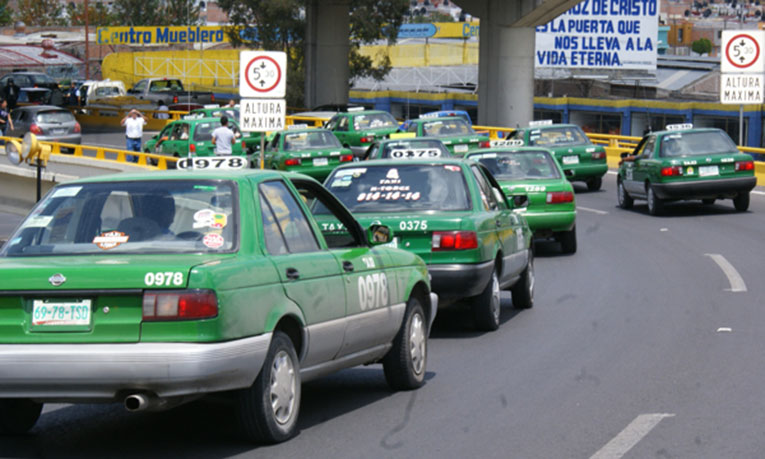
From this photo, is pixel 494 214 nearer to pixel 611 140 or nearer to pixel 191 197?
pixel 191 197

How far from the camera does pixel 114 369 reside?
6707mm

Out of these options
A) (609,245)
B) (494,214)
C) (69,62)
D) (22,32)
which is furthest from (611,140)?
(22,32)

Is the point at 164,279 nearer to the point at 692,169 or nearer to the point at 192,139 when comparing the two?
the point at 692,169

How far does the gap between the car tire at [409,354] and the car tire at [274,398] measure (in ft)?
5.59

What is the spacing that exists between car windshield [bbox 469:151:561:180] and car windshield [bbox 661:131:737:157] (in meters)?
5.60

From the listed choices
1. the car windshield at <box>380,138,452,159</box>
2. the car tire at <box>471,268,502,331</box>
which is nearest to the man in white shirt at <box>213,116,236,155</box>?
the car windshield at <box>380,138,452,159</box>

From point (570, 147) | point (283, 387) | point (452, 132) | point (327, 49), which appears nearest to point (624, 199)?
point (570, 147)

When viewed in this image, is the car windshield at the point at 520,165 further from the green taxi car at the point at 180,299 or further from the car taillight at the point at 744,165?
the green taxi car at the point at 180,299

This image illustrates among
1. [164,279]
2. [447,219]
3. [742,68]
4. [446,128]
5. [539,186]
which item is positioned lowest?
[539,186]

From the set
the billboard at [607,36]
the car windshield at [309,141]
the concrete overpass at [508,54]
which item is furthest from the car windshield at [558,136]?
the billboard at [607,36]

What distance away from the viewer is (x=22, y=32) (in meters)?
127

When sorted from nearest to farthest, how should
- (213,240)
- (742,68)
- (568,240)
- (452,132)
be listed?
1. (213,240)
2. (568,240)
3. (742,68)
4. (452,132)

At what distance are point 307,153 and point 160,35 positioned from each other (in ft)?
246

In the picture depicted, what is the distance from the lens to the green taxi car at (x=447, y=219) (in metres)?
11.9
